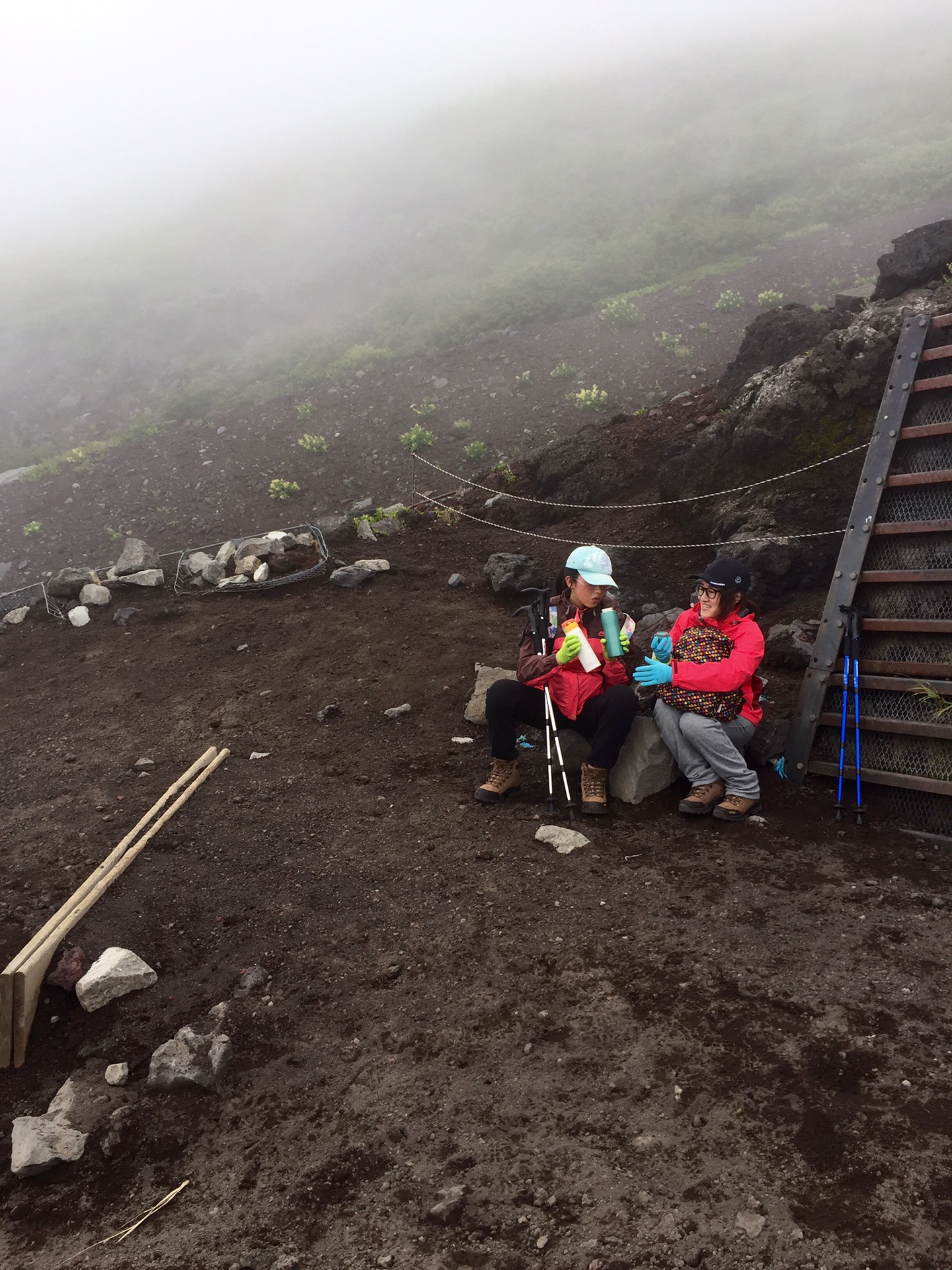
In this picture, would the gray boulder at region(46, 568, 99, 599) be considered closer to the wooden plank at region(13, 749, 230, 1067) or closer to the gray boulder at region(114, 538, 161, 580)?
the gray boulder at region(114, 538, 161, 580)

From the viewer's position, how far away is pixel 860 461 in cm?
877

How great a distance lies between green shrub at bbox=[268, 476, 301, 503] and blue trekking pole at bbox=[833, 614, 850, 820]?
1215 cm

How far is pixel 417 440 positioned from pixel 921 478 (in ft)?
39.8

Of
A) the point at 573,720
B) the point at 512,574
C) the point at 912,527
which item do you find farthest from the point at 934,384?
the point at 512,574

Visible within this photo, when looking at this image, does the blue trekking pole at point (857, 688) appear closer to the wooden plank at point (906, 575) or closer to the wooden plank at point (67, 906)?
the wooden plank at point (906, 575)

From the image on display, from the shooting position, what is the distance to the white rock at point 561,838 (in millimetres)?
5020

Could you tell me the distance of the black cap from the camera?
4980 millimetres

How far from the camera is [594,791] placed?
539 cm

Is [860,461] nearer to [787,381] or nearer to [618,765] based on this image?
[787,381]

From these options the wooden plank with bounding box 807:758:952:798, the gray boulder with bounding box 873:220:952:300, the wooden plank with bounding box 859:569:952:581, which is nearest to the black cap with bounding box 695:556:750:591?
the wooden plank with bounding box 859:569:952:581

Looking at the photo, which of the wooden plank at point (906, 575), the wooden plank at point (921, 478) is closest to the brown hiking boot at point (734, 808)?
the wooden plank at point (906, 575)

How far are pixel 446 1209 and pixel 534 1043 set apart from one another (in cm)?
84

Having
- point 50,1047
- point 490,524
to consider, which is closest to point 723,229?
point 490,524

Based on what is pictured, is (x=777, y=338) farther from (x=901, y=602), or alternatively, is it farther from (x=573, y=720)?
(x=573, y=720)
